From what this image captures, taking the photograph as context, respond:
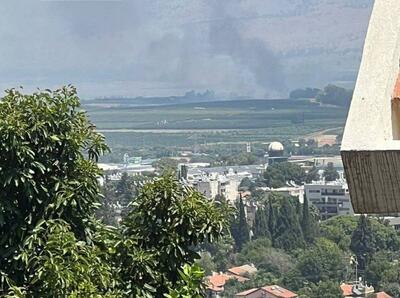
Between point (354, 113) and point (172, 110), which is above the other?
point (172, 110)

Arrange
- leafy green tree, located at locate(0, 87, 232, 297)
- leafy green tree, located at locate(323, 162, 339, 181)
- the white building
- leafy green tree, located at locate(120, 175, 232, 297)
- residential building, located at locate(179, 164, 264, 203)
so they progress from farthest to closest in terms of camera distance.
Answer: leafy green tree, located at locate(323, 162, 339, 181) < residential building, located at locate(179, 164, 264, 203) < the white building < leafy green tree, located at locate(120, 175, 232, 297) < leafy green tree, located at locate(0, 87, 232, 297)

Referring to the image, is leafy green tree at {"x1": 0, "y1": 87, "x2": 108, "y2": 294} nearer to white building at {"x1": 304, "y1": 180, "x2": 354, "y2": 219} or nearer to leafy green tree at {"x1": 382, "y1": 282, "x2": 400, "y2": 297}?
leafy green tree at {"x1": 382, "y1": 282, "x2": 400, "y2": 297}

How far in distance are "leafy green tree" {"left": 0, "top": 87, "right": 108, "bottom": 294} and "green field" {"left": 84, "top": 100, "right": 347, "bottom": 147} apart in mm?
71137

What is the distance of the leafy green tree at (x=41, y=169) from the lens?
91.7 inches

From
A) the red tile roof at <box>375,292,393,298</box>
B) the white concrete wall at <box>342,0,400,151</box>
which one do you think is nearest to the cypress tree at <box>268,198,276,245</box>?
the red tile roof at <box>375,292,393,298</box>

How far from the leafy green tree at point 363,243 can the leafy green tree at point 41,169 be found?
85.2ft

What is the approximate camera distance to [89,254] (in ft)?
7.50

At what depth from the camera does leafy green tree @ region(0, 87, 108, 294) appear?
7.64ft

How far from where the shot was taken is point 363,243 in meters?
28.6

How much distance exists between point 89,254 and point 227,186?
43.1 m

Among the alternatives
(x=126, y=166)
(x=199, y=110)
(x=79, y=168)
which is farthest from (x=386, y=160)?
(x=199, y=110)

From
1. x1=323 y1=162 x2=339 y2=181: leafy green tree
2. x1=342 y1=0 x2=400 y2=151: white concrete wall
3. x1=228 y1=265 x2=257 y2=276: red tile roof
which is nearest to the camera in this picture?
x1=342 y1=0 x2=400 y2=151: white concrete wall

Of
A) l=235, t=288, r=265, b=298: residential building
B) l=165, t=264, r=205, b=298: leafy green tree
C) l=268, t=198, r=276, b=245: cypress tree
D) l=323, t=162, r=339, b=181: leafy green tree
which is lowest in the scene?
l=235, t=288, r=265, b=298: residential building

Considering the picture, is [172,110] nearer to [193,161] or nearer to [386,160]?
[193,161]
